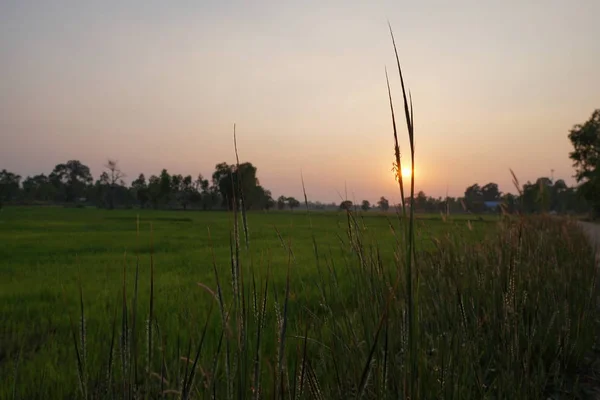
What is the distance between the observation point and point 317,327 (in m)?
2.58

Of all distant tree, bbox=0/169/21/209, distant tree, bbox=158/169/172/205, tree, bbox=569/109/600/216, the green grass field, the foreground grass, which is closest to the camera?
the green grass field

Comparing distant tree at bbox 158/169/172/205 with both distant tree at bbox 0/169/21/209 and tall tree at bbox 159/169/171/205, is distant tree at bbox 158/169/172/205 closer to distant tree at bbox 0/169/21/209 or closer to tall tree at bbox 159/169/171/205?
tall tree at bbox 159/169/171/205

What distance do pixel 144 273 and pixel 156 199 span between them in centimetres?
10101

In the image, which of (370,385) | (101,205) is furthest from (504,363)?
(101,205)

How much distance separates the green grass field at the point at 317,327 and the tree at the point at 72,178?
143585 mm

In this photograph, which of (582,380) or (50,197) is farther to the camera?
(50,197)

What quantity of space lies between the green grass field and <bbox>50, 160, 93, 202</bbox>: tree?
143585 millimetres

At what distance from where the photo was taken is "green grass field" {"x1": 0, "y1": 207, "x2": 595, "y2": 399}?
46.1 inches

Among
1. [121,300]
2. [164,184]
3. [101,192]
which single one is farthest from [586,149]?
[101,192]

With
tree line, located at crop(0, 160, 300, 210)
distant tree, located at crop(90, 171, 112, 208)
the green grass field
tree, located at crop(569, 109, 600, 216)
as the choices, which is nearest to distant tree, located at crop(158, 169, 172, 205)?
tree line, located at crop(0, 160, 300, 210)

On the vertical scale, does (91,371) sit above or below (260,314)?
below

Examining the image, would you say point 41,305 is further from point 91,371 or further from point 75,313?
point 91,371

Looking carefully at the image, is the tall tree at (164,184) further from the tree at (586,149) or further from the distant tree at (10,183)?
the tree at (586,149)

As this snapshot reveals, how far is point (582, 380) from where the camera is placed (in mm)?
2766
